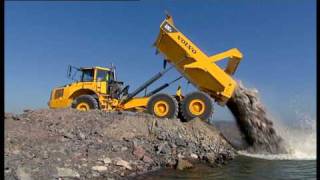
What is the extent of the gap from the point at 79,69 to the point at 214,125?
4.45 meters

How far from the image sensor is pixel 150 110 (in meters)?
11.6

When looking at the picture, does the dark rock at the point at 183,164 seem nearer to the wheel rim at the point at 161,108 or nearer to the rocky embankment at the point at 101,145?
the rocky embankment at the point at 101,145

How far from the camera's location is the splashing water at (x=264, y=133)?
10.8 metres

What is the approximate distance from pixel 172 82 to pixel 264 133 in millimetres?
3005

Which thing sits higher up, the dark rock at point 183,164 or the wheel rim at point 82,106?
the wheel rim at point 82,106

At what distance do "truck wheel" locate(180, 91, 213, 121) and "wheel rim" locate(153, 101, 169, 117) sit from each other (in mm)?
430

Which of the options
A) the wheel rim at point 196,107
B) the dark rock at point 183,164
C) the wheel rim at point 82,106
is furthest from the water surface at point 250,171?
the wheel rim at point 82,106

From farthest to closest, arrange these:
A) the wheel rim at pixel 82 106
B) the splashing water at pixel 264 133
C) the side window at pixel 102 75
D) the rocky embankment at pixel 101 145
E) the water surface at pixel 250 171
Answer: the side window at pixel 102 75
the wheel rim at pixel 82 106
the splashing water at pixel 264 133
the water surface at pixel 250 171
the rocky embankment at pixel 101 145

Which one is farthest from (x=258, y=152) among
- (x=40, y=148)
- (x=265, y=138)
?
(x=40, y=148)

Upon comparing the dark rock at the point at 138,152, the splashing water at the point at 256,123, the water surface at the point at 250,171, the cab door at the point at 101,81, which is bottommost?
the water surface at the point at 250,171

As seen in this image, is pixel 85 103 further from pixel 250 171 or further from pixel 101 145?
pixel 250 171

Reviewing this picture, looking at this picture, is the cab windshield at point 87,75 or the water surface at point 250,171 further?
the cab windshield at point 87,75

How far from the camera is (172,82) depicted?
12086 mm

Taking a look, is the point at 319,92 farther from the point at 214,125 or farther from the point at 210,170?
the point at 214,125
